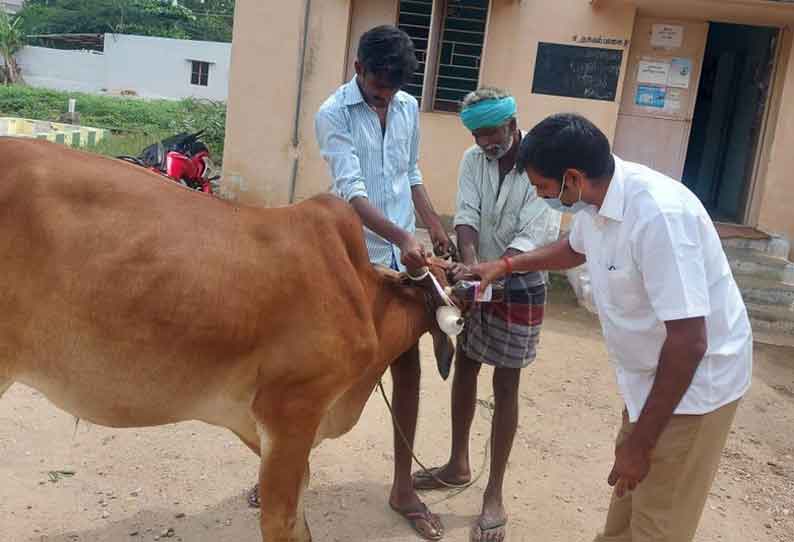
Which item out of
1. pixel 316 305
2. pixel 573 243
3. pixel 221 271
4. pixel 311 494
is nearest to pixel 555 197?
pixel 573 243

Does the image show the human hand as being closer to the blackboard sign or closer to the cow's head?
the cow's head

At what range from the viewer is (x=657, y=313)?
6.87 ft

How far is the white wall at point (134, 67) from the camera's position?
30.2m

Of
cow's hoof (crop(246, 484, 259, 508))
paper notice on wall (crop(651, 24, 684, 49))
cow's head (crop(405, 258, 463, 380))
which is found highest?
paper notice on wall (crop(651, 24, 684, 49))

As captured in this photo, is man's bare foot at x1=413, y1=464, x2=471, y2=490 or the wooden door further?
the wooden door

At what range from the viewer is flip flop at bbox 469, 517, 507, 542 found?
3.44 m

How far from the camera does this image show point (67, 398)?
2.54 m

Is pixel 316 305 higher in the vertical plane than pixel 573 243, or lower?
lower

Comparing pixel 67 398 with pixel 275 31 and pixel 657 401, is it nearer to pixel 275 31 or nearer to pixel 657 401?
pixel 657 401

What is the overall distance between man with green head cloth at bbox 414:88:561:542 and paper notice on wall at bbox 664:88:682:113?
5.72 meters

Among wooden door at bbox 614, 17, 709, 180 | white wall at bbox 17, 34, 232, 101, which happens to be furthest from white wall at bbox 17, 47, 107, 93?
wooden door at bbox 614, 17, 709, 180

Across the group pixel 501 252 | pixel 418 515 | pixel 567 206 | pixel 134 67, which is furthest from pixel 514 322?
pixel 134 67

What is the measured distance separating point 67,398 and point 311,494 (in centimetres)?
148

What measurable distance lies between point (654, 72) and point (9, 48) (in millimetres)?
30552
